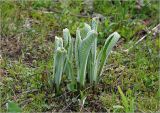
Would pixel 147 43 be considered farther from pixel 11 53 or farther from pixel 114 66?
pixel 11 53

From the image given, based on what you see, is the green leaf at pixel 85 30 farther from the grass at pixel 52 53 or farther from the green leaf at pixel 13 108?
the green leaf at pixel 13 108

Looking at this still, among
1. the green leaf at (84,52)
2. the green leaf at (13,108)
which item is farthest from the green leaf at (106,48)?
the green leaf at (13,108)

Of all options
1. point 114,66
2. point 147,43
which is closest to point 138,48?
point 147,43

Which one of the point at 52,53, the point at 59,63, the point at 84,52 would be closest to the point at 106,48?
the point at 84,52

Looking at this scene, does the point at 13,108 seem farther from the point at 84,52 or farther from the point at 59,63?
the point at 84,52

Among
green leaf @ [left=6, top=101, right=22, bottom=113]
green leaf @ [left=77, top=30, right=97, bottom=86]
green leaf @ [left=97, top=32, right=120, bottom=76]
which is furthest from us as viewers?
green leaf @ [left=97, top=32, right=120, bottom=76]

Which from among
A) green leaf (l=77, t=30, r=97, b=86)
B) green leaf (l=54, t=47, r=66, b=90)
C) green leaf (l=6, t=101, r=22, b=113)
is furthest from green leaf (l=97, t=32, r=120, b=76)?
green leaf (l=6, t=101, r=22, b=113)

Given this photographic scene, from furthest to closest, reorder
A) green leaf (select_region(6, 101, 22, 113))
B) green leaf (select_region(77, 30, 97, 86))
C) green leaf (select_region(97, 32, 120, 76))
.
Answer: green leaf (select_region(97, 32, 120, 76)) < green leaf (select_region(77, 30, 97, 86)) < green leaf (select_region(6, 101, 22, 113))

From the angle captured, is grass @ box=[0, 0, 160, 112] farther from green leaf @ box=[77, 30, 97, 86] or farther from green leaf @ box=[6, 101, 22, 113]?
green leaf @ box=[6, 101, 22, 113]

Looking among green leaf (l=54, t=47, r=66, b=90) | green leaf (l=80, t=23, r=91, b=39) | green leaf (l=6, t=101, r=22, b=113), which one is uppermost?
green leaf (l=80, t=23, r=91, b=39)
